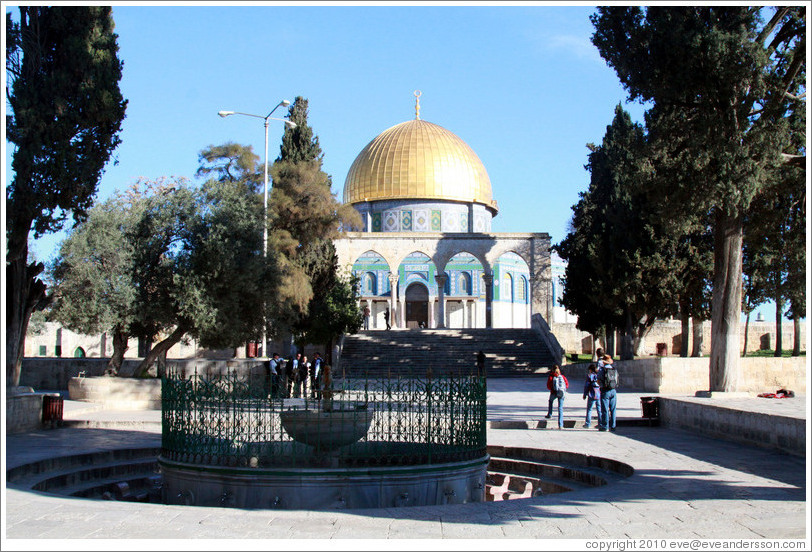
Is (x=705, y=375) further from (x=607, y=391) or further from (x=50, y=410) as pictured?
(x=50, y=410)

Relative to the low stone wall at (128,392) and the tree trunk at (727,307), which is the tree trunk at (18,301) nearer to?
the low stone wall at (128,392)

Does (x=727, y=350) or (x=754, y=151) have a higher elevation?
(x=754, y=151)

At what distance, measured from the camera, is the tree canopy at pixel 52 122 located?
12.2 meters

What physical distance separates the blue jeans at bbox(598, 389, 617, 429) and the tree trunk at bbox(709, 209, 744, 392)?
353cm

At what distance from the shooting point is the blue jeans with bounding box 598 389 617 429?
507 inches

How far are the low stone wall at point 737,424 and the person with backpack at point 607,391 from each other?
1.16 metres

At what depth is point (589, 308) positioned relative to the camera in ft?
91.2

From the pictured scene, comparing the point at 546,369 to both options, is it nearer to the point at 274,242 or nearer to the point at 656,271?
the point at 656,271

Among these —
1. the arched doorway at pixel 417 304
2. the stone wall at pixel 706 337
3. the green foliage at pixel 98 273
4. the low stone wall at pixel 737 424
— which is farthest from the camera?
the arched doorway at pixel 417 304

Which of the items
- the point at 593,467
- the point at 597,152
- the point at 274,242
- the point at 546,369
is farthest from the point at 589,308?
the point at 593,467

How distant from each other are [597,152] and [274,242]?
12.7 metres

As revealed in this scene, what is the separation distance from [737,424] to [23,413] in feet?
35.8

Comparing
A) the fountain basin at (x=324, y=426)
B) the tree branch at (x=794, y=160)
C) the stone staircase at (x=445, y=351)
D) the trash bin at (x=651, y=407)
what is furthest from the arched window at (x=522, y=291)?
the fountain basin at (x=324, y=426)

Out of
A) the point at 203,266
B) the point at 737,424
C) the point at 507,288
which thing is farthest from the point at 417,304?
the point at 737,424
